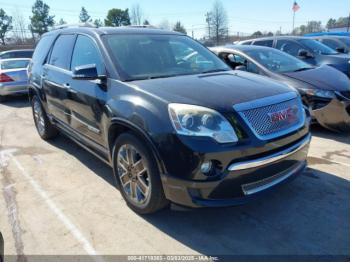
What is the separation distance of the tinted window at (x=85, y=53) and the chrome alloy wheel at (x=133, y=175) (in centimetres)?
102

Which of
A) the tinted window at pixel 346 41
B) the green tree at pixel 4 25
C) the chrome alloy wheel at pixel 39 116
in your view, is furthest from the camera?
the green tree at pixel 4 25

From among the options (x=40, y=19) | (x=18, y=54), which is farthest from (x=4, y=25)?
(x=18, y=54)

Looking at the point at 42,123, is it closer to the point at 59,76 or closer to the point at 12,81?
the point at 59,76

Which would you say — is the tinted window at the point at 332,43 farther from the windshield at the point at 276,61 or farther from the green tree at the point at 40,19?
the green tree at the point at 40,19

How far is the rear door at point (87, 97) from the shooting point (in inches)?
139

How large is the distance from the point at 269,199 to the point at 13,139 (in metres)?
4.96

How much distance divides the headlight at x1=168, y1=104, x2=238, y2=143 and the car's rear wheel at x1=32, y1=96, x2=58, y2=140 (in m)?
3.67

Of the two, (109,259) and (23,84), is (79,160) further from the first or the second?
(23,84)

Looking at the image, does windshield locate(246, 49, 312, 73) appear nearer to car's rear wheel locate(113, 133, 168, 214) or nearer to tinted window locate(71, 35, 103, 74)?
tinted window locate(71, 35, 103, 74)

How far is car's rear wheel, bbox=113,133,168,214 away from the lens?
289 cm

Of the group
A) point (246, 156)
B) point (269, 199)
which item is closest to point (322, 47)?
point (269, 199)

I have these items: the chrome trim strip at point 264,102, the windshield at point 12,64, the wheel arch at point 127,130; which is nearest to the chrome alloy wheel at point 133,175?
the wheel arch at point 127,130

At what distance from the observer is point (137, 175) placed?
10.3ft

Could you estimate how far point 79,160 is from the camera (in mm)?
4883
